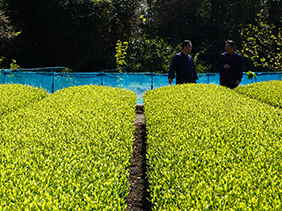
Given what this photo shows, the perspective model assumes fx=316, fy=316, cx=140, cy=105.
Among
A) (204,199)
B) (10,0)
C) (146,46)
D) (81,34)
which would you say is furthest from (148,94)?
(146,46)

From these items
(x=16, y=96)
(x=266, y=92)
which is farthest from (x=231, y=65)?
(x=16, y=96)

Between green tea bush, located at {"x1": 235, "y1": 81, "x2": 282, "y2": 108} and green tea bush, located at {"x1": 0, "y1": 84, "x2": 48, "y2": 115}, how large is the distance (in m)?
6.70

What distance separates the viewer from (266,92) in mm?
10125

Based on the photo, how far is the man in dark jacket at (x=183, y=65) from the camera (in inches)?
383

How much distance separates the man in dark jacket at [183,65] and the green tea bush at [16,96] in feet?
13.5

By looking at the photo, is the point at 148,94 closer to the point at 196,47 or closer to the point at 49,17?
the point at 49,17

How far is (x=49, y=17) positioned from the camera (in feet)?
54.2

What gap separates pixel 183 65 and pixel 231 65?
5.46ft

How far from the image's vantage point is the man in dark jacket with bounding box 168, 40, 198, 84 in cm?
973

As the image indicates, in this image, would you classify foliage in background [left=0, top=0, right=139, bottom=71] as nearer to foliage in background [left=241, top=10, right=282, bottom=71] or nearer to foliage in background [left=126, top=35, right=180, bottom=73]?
Result: foliage in background [left=126, top=35, right=180, bottom=73]

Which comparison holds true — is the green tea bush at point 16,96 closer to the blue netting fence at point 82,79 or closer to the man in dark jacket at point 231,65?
the blue netting fence at point 82,79

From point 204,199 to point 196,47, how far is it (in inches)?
993

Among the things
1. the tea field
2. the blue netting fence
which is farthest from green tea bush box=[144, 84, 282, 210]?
the blue netting fence

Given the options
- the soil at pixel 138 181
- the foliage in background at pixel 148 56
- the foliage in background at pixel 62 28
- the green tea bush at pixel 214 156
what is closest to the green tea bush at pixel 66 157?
the soil at pixel 138 181
